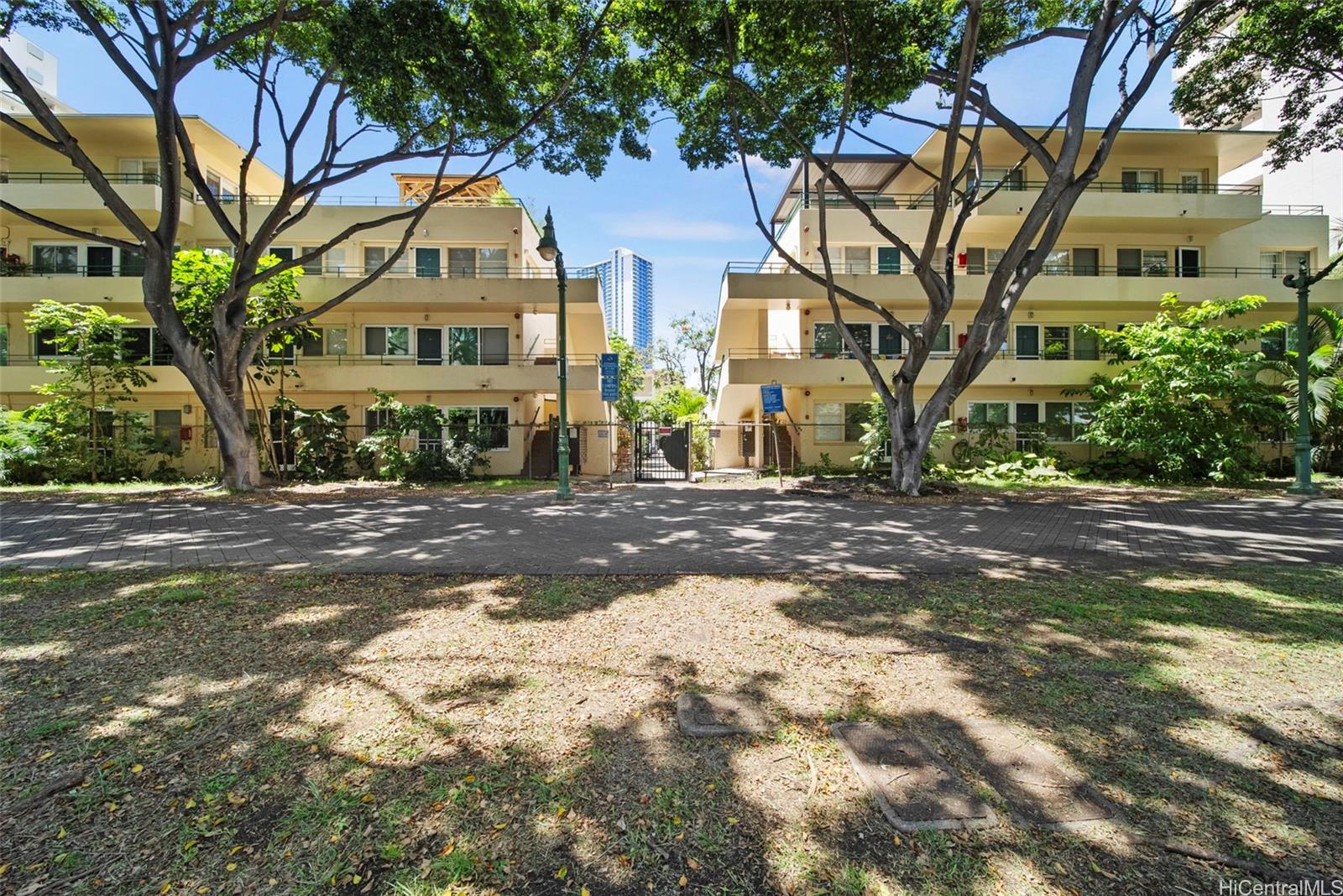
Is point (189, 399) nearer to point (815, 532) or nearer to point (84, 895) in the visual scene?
point (815, 532)

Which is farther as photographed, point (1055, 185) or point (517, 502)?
point (517, 502)

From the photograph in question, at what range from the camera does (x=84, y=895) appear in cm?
197

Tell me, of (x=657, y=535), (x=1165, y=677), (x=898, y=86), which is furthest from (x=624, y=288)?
(x=1165, y=677)

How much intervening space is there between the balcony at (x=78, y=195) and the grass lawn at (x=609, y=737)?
19.2 m

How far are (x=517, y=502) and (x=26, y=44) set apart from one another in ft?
162

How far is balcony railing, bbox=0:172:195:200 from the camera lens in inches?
739

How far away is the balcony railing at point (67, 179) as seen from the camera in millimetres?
18781

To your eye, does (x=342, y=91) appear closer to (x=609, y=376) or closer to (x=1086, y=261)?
(x=609, y=376)

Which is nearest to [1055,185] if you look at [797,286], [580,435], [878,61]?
[878,61]

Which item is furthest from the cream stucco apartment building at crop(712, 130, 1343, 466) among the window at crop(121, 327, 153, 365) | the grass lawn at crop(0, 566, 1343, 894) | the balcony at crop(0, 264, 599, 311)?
the window at crop(121, 327, 153, 365)

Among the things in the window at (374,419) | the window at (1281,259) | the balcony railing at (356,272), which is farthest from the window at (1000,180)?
the window at (374,419)

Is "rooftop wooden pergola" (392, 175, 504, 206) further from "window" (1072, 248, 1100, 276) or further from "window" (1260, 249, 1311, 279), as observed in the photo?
"window" (1260, 249, 1311, 279)

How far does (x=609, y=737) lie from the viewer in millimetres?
3018

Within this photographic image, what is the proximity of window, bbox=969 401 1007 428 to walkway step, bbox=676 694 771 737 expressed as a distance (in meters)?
20.1
